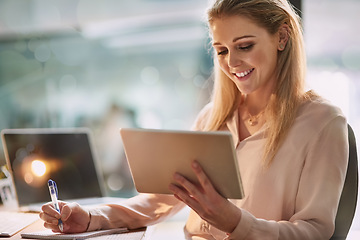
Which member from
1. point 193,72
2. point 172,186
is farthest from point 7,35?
point 172,186

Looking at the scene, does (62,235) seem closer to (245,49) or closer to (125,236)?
(125,236)

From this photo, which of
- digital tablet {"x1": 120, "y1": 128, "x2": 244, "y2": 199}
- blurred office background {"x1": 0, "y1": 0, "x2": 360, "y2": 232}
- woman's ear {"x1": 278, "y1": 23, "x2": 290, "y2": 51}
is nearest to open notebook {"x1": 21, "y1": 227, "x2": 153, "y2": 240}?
digital tablet {"x1": 120, "y1": 128, "x2": 244, "y2": 199}

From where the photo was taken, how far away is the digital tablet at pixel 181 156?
975 mm

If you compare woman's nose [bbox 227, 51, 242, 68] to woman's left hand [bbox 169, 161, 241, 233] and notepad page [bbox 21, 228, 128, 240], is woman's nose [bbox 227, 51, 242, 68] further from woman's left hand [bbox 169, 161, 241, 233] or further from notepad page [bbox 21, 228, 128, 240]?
notepad page [bbox 21, 228, 128, 240]

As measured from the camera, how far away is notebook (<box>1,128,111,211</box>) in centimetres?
171

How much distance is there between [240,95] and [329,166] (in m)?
0.50

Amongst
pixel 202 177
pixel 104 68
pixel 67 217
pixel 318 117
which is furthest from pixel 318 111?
pixel 104 68

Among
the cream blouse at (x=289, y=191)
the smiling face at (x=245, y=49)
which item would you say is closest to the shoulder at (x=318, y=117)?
the cream blouse at (x=289, y=191)

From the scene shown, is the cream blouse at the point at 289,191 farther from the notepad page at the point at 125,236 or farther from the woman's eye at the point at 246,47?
the woman's eye at the point at 246,47

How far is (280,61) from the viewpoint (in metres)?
1.37

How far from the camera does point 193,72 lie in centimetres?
312

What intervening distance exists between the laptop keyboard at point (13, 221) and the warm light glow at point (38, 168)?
0.22 metres

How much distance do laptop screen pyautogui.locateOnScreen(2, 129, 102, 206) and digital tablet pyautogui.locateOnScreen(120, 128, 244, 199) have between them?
75 cm

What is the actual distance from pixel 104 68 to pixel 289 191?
2.39 meters
